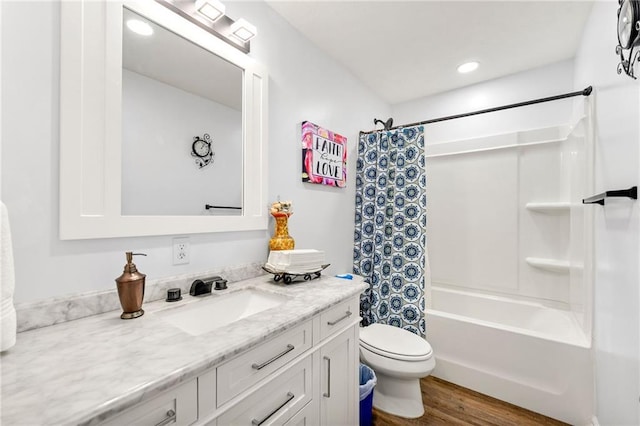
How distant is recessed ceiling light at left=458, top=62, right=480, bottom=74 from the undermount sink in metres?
2.38

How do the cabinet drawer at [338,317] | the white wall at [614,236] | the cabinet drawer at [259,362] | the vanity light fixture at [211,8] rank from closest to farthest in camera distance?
the cabinet drawer at [259,362] < the white wall at [614,236] < the cabinet drawer at [338,317] < the vanity light fixture at [211,8]

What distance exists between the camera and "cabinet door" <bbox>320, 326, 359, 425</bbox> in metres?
1.10

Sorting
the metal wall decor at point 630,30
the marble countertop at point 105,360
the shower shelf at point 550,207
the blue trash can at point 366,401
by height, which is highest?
the metal wall decor at point 630,30

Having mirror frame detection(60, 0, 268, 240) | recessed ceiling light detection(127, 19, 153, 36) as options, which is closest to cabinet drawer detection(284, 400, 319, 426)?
mirror frame detection(60, 0, 268, 240)

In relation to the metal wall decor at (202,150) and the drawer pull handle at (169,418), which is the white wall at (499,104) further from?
the drawer pull handle at (169,418)

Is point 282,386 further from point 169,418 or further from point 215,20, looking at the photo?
point 215,20

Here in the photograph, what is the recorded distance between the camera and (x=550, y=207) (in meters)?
2.15

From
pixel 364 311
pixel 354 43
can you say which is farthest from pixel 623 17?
pixel 364 311

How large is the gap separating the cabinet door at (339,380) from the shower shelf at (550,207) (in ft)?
6.41

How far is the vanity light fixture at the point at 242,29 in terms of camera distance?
1322 mm

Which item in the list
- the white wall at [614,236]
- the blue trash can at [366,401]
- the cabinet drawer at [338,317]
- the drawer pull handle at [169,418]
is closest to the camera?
the drawer pull handle at [169,418]

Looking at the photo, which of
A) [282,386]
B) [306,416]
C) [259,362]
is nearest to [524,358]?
[306,416]

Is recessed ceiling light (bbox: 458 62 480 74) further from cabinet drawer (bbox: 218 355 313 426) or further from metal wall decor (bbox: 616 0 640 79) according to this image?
cabinet drawer (bbox: 218 355 313 426)

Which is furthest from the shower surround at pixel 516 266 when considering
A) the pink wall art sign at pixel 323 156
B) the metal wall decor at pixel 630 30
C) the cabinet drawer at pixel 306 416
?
the cabinet drawer at pixel 306 416
